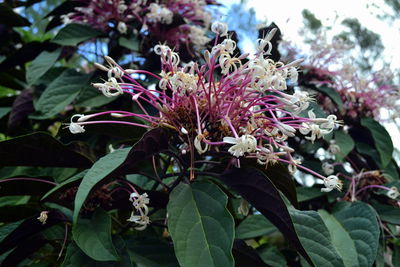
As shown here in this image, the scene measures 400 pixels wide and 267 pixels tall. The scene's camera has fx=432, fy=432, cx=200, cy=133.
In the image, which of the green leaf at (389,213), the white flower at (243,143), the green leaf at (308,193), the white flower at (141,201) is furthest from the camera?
the green leaf at (308,193)

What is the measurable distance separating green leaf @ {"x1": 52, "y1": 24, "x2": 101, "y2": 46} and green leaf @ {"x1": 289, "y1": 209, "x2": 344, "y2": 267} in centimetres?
93

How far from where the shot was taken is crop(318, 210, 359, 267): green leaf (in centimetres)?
88

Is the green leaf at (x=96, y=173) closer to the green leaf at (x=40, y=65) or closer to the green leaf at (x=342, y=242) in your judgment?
the green leaf at (x=342, y=242)

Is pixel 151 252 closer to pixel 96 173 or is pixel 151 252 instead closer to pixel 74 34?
pixel 96 173

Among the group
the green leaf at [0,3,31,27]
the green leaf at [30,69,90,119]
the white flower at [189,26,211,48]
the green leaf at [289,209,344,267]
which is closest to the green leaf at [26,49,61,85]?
the green leaf at [30,69,90,119]

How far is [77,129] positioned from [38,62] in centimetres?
80

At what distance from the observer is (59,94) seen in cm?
134

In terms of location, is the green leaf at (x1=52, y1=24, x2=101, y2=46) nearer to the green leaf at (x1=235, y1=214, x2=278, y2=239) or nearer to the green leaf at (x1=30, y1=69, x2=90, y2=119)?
the green leaf at (x1=30, y1=69, x2=90, y2=119)

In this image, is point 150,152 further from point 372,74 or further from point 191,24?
point 372,74

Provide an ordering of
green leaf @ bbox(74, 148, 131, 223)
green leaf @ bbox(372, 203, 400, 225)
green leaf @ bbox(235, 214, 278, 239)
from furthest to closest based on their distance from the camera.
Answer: green leaf @ bbox(372, 203, 400, 225) → green leaf @ bbox(235, 214, 278, 239) → green leaf @ bbox(74, 148, 131, 223)

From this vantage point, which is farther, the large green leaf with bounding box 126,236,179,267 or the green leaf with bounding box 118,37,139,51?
the green leaf with bounding box 118,37,139,51

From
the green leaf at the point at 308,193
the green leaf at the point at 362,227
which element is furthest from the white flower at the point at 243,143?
the green leaf at the point at 308,193

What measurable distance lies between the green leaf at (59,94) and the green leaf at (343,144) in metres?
0.87

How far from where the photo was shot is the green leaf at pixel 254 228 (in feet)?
3.46
